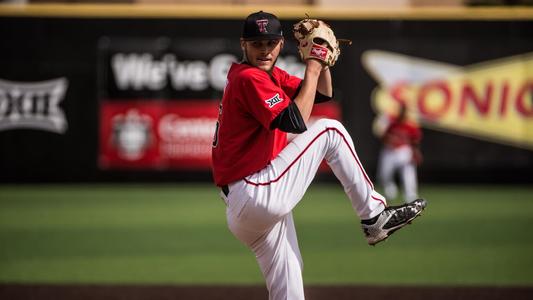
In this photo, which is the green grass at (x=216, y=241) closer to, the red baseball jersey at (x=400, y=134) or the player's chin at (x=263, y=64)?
the red baseball jersey at (x=400, y=134)

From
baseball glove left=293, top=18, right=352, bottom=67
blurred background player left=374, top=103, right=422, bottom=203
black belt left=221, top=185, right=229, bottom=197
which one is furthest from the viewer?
blurred background player left=374, top=103, right=422, bottom=203

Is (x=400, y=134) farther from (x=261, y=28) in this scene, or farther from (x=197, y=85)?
(x=261, y=28)

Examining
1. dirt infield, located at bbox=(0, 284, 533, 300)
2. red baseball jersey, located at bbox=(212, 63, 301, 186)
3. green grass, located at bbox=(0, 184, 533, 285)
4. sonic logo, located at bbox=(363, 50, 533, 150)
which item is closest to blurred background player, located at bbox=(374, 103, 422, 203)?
green grass, located at bbox=(0, 184, 533, 285)

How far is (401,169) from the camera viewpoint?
15234mm

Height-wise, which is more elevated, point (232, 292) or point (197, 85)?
point (232, 292)

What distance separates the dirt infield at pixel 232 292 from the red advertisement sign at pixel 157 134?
28.8 feet

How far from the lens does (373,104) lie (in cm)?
1761

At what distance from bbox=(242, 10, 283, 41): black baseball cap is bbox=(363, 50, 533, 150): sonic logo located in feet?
41.6

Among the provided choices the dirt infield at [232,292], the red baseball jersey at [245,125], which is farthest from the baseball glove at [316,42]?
the dirt infield at [232,292]

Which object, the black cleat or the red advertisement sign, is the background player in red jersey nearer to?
the black cleat

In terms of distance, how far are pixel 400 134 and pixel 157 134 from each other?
14.7ft

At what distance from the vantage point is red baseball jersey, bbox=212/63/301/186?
501 cm

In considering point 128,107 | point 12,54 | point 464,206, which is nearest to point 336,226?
point 464,206

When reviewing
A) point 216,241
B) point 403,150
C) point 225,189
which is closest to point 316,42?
point 225,189
